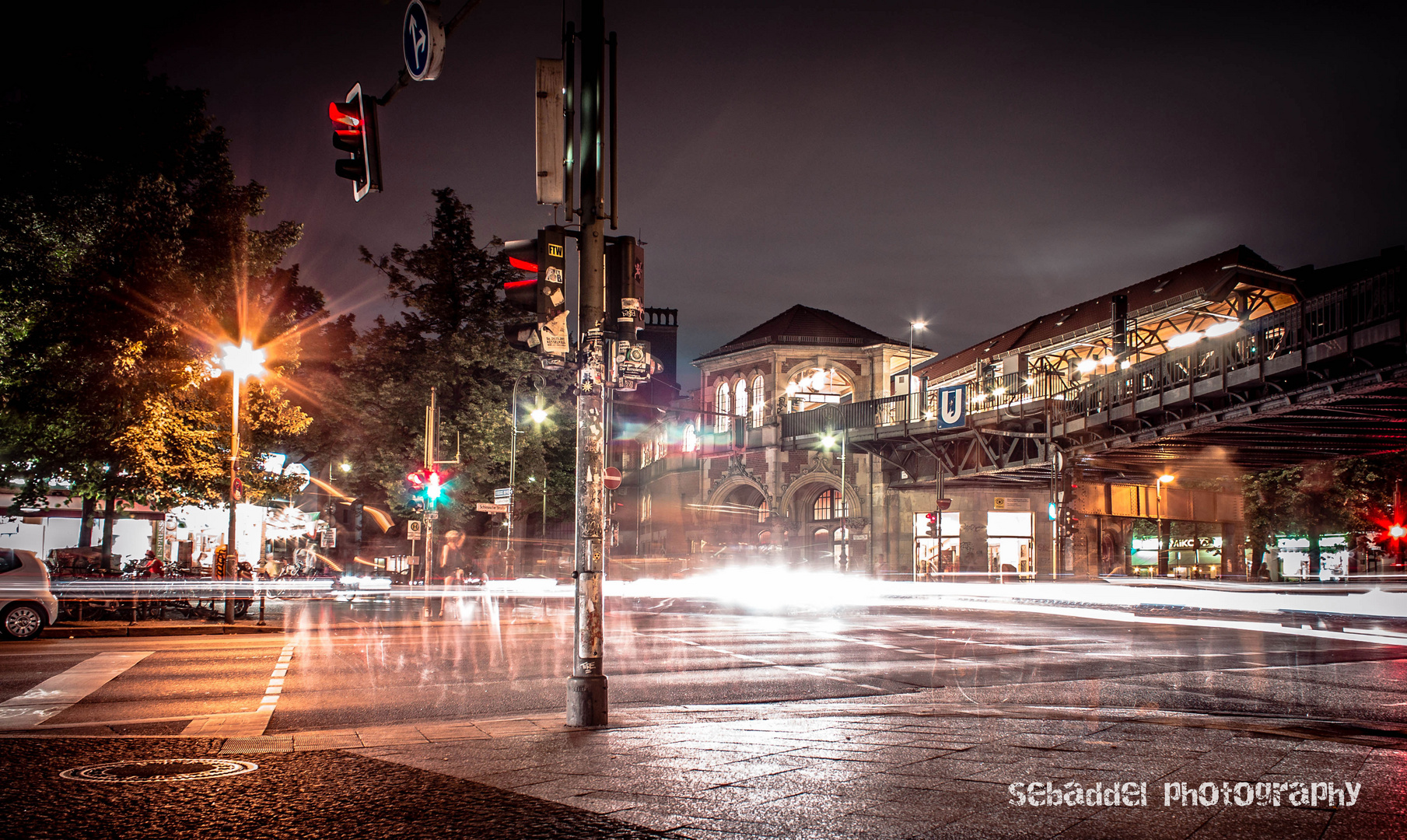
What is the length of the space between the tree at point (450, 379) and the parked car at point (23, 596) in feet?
75.8

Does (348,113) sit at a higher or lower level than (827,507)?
higher

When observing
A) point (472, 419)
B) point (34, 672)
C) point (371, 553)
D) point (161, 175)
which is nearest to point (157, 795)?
point (34, 672)

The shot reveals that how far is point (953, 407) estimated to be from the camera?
38.3 meters

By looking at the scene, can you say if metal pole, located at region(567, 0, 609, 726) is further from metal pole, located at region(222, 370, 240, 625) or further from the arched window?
the arched window

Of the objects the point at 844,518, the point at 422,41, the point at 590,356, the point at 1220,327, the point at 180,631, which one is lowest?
the point at 180,631

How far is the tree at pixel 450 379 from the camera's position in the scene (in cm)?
4153

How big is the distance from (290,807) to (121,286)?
20268 millimetres

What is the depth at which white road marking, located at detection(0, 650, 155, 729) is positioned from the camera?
886 centimetres

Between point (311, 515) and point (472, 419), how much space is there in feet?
68.5

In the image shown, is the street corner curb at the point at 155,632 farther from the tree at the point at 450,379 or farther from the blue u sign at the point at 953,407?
the blue u sign at the point at 953,407

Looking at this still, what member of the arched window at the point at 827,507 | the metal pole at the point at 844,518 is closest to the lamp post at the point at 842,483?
the metal pole at the point at 844,518

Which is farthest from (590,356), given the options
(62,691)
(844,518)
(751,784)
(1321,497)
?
(1321,497)

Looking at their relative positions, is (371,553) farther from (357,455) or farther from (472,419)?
(472,419)

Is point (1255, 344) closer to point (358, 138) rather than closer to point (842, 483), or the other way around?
point (358, 138)
